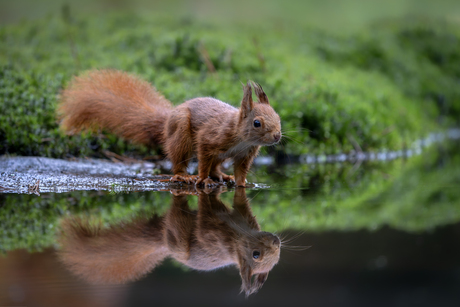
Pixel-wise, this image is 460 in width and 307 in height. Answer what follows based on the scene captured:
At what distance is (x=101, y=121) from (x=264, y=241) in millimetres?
2907

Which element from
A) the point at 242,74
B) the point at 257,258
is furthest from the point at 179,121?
the point at 242,74

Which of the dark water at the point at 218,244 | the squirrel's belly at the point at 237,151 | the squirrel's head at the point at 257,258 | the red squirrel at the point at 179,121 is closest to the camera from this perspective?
the dark water at the point at 218,244

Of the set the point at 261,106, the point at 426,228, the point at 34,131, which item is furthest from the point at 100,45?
the point at 426,228

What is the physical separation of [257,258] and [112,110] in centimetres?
310

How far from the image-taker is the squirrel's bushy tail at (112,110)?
4926 mm

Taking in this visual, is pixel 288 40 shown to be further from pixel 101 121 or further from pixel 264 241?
pixel 264 241

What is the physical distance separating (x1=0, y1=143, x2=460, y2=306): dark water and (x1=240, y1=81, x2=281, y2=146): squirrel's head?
489 millimetres

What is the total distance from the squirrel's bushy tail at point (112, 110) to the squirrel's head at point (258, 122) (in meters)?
1.05

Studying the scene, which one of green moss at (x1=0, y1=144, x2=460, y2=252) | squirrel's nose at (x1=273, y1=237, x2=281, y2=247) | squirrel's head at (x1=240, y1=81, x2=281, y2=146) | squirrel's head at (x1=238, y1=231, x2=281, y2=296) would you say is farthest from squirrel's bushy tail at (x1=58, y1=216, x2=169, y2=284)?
squirrel's head at (x1=240, y1=81, x2=281, y2=146)

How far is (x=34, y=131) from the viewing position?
545 cm

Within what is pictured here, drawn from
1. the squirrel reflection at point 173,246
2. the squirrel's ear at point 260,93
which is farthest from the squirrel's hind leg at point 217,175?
the squirrel reflection at point 173,246

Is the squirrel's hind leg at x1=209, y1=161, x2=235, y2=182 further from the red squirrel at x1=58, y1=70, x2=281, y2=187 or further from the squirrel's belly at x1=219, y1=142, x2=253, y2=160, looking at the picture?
the squirrel's belly at x1=219, y1=142, x2=253, y2=160

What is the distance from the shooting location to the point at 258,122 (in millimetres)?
4102

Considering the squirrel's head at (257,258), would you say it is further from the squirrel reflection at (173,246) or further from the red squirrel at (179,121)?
the red squirrel at (179,121)
